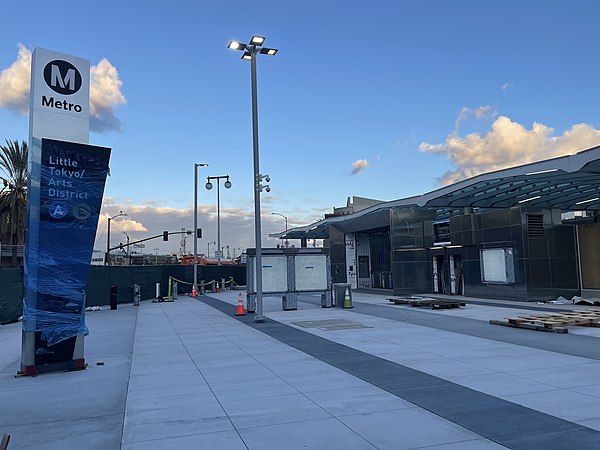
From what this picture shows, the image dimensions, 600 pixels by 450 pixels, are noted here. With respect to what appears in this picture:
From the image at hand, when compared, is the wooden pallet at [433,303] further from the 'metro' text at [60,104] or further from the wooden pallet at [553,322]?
the 'metro' text at [60,104]

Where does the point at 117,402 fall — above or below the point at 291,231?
below

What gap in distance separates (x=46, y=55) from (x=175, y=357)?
291 inches

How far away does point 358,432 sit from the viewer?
236 inches

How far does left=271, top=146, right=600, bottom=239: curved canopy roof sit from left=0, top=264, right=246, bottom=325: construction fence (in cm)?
1422

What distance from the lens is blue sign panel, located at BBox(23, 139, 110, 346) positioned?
1010 cm

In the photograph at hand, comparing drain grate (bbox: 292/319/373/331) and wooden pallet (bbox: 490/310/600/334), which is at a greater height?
wooden pallet (bbox: 490/310/600/334)

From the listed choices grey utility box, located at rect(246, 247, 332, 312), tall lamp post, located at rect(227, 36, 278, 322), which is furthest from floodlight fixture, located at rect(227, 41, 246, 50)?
grey utility box, located at rect(246, 247, 332, 312)

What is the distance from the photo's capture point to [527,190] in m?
24.6

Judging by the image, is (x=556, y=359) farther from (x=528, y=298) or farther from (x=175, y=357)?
(x=528, y=298)

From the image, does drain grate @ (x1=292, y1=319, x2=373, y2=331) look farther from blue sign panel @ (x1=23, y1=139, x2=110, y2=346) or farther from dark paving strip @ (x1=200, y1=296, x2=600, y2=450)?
blue sign panel @ (x1=23, y1=139, x2=110, y2=346)

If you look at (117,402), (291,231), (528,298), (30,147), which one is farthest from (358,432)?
(291,231)

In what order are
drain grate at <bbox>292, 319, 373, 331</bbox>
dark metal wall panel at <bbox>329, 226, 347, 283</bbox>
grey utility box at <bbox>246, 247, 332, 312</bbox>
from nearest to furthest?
drain grate at <bbox>292, 319, 373, 331</bbox>, grey utility box at <bbox>246, 247, 332, 312</bbox>, dark metal wall panel at <bbox>329, 226, 347, 283</bbox>

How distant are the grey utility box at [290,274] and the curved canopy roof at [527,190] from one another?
7.85 meters

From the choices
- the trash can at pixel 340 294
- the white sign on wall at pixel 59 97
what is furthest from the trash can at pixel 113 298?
the white sign on wall at pixel 59 97
